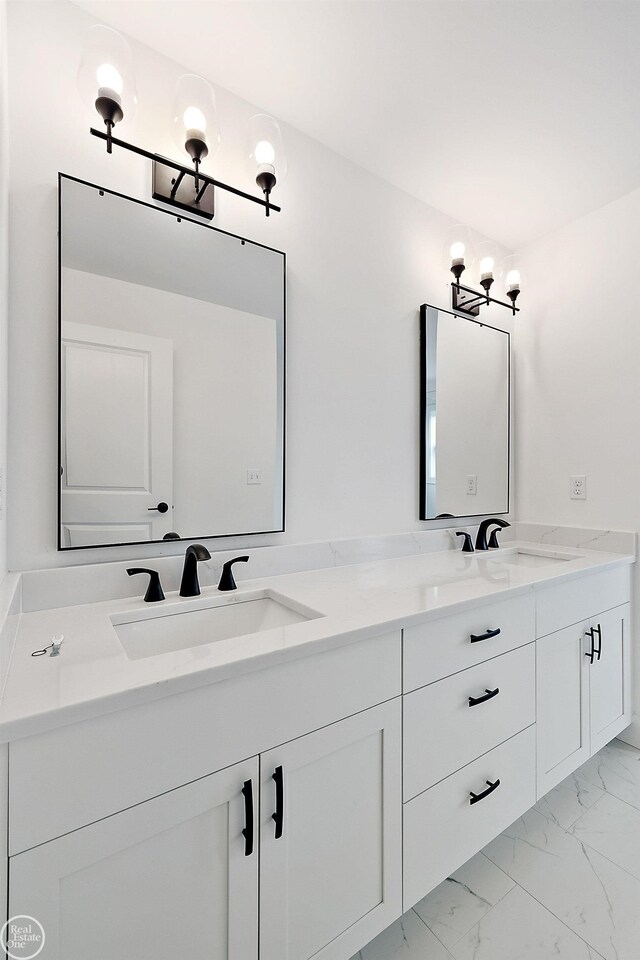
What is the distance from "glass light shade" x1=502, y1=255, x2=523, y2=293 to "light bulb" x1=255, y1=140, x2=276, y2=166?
1317 mm

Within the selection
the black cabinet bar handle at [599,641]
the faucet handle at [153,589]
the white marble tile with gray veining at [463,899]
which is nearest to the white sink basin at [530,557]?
the black cabinet bar handle at [599,641]

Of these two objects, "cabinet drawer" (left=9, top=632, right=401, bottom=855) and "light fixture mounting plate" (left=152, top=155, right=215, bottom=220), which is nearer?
"cabinet drawer" (left=9, top=632, right=401, bottom=855)

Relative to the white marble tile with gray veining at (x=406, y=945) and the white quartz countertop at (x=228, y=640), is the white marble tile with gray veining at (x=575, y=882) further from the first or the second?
the white quartz countertop at (x=228, y=640)

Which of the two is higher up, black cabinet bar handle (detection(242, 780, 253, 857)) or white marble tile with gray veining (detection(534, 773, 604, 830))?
black cabinet bar handle (detection(242, 780, 253, 857))

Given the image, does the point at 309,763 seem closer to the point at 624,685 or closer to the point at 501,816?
the point at 501,816

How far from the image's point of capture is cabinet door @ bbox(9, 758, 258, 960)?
67 centimetres

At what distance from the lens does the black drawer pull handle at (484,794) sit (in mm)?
1202

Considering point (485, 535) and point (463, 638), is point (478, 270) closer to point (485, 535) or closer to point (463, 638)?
point (485, 535)

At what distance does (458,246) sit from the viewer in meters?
1.96

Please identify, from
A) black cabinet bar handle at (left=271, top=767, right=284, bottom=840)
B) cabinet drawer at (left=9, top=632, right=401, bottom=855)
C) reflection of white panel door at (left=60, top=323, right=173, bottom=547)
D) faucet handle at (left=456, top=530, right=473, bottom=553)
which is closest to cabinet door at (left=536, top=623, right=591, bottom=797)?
faucet handle at (left=456, top=530, right=473, bottom=553)

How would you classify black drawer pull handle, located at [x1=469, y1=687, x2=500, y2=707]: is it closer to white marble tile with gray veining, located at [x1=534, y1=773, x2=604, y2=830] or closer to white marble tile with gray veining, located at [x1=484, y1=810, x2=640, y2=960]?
white marble tile with gray veining, located at [x1=484, y1=810, x2=640, y2=960]

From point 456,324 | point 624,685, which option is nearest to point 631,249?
point 456,324

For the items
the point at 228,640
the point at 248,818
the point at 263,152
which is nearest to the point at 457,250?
the point at 263,152

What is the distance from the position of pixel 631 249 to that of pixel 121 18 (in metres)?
2.05
